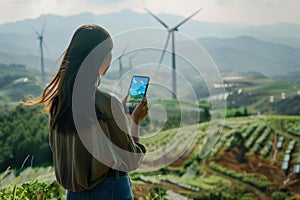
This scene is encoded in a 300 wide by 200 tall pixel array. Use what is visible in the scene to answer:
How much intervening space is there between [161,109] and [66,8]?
13.0ft

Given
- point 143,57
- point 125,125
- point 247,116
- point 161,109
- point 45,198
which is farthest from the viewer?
point 247,116

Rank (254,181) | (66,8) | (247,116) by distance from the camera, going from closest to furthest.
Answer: (254,181) → (247,116) → (66,8)

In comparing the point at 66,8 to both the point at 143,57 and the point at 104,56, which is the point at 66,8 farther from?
the point at 104,56

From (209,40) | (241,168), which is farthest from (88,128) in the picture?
(209,40)

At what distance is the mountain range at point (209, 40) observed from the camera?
509 centimetres

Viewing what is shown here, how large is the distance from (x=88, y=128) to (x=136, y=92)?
211mm

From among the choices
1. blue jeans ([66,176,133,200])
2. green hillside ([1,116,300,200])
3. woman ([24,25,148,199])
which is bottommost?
green hillside ([1,116,300,200])

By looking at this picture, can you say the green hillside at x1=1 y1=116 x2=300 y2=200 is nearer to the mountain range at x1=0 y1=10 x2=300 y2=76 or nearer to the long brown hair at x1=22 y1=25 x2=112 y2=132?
the mountain range at x1=0 y1=10 x2=300 y2=76

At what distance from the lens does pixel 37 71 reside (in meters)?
5.28

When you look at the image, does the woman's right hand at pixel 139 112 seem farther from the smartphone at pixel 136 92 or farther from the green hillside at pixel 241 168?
the green hillside at pixel 241 168

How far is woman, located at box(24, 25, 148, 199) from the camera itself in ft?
3.65

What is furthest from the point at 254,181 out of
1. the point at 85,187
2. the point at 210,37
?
the point at 85,187

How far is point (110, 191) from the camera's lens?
3.82 feet

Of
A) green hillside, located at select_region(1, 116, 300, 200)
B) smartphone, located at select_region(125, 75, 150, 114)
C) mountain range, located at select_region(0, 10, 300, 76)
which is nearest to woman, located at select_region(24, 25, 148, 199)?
smartphone, located at select_region(125, 75, 150, 114)
